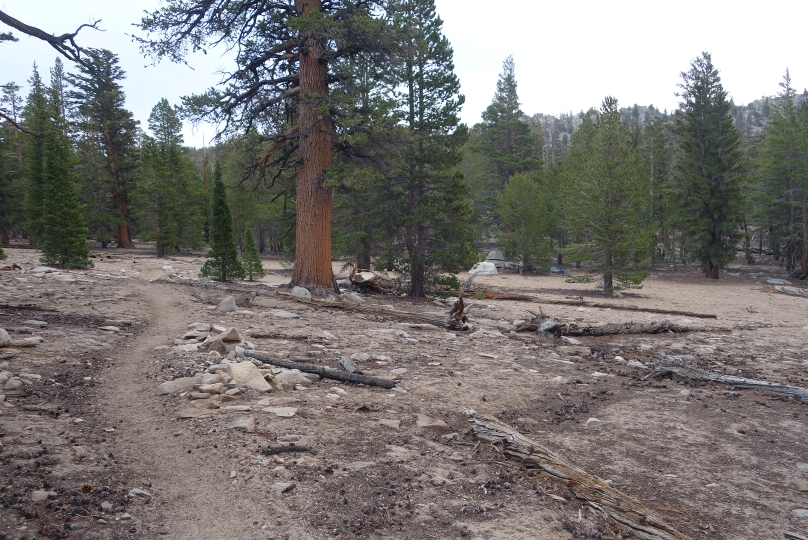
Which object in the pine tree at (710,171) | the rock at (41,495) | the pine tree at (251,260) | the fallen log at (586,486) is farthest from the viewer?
the pine tree at (710,171)

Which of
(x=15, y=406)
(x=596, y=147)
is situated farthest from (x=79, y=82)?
(x=15, y=406)

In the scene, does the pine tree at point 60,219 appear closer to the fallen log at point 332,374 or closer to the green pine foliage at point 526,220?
the fallen log at point 332,374

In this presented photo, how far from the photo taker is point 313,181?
579 inches

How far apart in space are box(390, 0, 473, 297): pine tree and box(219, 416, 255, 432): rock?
45.2 ft

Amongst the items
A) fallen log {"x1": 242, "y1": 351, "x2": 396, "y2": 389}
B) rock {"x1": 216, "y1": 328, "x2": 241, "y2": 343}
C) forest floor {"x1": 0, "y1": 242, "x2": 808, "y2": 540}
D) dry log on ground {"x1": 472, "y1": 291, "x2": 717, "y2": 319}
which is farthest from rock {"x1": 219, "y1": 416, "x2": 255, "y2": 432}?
dry log on ground {"x1": 472, "y1": 291, "x2": 717, "y2": 319}

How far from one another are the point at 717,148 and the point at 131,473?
4233cm

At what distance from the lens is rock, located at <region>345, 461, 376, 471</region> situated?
14.6 feet

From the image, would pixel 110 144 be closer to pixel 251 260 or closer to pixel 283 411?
pixel 251 260

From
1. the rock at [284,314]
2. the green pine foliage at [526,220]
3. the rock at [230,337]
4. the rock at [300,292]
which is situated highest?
the green pine foliage at [526,220]

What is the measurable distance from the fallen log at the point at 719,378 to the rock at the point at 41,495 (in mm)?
8102

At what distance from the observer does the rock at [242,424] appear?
4.97 metres

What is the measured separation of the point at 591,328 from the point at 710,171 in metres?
30.2

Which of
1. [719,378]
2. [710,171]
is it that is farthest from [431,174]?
[710,171]

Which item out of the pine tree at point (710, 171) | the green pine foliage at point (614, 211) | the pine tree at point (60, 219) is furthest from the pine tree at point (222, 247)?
the pine tree at point (710, 171)
